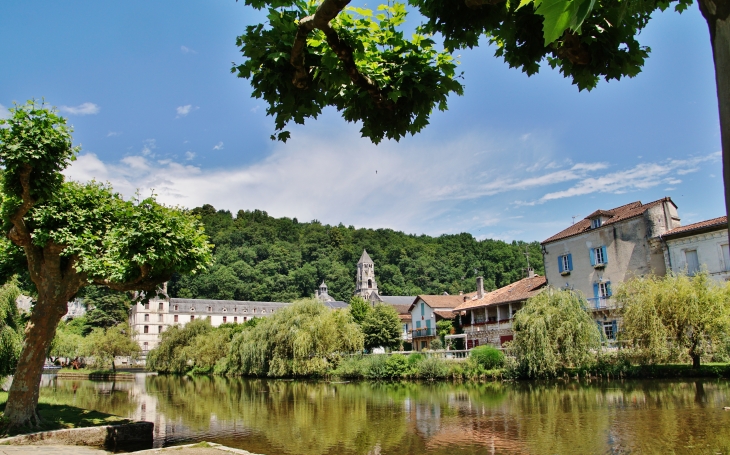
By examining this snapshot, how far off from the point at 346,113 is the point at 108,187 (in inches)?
541

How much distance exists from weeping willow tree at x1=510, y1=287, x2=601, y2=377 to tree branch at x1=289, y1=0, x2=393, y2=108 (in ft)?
87.6

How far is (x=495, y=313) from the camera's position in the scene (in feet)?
140

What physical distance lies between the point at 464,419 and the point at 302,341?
22660mm

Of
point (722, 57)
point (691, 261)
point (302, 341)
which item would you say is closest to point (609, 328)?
point (691, 261)

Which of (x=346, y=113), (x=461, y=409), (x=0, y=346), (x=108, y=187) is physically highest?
(x=108, y=187)

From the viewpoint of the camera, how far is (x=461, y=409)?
20578mm

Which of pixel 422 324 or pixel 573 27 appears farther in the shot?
pixel 422 324

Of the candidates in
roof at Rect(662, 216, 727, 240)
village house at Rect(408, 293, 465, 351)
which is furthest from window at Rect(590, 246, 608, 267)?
village house at Rect(408, 293, 465, 351)

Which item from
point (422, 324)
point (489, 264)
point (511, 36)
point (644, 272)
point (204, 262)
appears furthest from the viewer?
point (489, 264)

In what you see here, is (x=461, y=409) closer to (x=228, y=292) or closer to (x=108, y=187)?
(x=108, y=187)

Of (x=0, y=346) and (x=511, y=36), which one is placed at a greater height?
(x=511, y=36)

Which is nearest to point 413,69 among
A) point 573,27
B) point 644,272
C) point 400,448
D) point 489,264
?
point 573,27

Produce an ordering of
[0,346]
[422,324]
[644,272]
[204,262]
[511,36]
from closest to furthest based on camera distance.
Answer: [511,36] → [204,262] → [0,346] → [644,272] → [422,324]

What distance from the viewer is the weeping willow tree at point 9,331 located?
1962 cm
